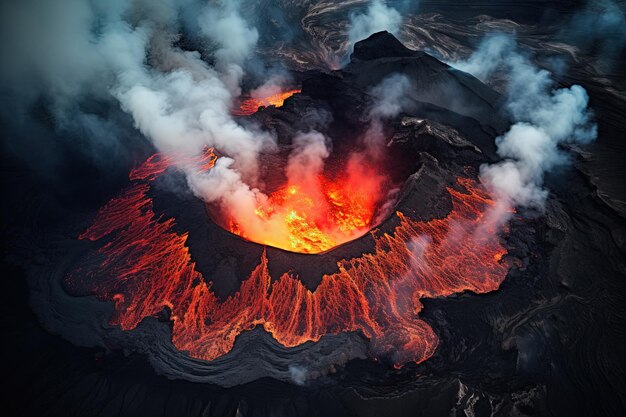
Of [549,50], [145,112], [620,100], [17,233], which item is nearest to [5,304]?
[17,233]

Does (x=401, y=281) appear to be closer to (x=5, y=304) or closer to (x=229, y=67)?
(x=5, y=304)

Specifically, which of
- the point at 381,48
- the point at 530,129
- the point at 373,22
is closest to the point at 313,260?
the point at 530,129

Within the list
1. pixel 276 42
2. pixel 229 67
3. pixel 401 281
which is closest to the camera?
pixel 401 281

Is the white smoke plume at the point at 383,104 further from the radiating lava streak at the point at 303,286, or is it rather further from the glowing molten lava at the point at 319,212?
the radiating lava streak at the point at 303,286

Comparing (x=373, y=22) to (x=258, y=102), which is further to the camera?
(x=373, y=22)

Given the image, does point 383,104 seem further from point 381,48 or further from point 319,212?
point 319,212

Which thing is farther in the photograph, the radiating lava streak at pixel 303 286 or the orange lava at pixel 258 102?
the orange lava at pixel 258 102

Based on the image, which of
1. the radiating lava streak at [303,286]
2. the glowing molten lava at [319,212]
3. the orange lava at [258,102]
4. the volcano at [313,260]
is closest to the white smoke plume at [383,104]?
the volcano at [313,260]
